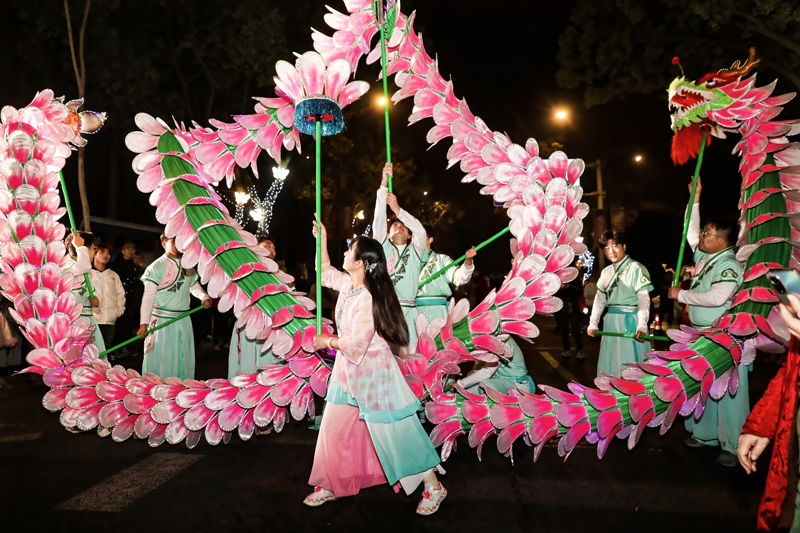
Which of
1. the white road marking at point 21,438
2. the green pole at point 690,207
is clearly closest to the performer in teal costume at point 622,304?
the green pole at point 690,207

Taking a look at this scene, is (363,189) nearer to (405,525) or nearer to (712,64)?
(712,64)

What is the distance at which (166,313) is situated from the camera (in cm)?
528

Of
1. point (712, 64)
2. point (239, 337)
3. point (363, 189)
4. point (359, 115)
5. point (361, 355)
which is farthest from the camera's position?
point (363, 189)

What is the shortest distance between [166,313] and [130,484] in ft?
6.29

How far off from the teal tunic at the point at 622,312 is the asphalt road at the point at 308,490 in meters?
0.72

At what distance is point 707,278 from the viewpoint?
432 centimetres

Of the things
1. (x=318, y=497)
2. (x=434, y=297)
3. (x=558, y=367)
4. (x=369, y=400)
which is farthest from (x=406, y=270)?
(x=558, y=367)

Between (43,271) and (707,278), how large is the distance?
510 cm

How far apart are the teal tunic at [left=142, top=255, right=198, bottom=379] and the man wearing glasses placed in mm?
4332

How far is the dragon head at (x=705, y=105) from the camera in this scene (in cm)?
396

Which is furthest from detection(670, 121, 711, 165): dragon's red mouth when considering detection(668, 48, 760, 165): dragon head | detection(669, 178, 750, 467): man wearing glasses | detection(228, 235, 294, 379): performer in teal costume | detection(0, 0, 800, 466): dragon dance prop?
detection(228, 235, 294, 379): performer in teal costume

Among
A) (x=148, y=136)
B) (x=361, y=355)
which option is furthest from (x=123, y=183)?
(x=361, y=355)

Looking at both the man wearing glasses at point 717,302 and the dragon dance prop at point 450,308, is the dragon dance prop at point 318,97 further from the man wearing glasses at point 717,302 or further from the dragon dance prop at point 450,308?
the man wearing glasses at point 717,302

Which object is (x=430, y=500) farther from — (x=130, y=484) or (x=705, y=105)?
(x=705, y=105)
